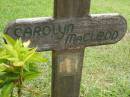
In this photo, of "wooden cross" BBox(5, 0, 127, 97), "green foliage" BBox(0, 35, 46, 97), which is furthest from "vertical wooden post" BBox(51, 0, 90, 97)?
"green foliage" BBox(0, 35, 46, 97)

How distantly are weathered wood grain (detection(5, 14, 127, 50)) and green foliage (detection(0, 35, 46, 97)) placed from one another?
0.85 metres

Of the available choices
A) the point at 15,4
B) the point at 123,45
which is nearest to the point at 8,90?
the point at 123,45

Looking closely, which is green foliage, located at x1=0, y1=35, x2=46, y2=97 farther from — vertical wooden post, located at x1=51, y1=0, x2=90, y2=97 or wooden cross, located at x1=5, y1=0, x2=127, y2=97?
vertical wooden post, located at x1=51, y1=0, x2=90, y2=97

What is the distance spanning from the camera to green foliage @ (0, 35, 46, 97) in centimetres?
163

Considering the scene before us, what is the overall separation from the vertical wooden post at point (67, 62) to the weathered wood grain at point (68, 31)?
54 millimetres

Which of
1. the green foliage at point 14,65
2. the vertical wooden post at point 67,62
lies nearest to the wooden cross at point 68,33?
the vertical wooden post at point 67,62

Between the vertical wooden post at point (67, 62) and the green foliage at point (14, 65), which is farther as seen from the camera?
the vertical wooden post at point (67, 62)

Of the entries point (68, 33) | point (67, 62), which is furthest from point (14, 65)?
point (67, 62)

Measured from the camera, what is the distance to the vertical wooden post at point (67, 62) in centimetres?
267

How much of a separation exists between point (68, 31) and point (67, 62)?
28 cm

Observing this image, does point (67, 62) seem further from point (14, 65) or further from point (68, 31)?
point (14, 65)

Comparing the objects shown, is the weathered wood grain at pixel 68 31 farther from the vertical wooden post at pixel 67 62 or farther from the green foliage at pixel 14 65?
the green foliage at pixel 14 65

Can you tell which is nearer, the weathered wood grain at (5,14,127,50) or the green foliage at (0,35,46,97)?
the green foliage at (0,35,46,97)

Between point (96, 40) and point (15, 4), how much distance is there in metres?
5.60
